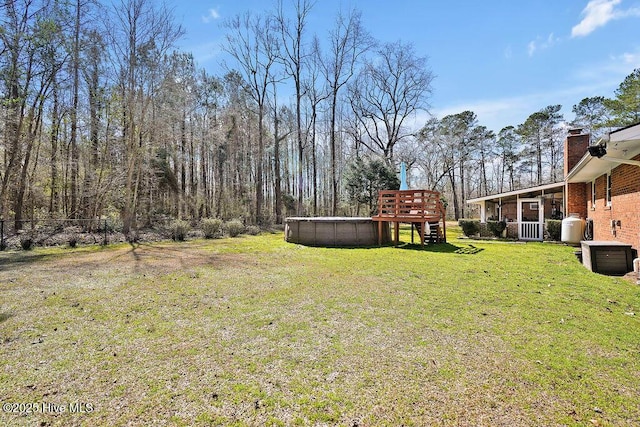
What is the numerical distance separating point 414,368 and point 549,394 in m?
0.97

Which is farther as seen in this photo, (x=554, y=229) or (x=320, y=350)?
(x=554, y=229)

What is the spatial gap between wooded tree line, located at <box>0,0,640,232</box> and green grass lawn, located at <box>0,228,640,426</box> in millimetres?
9675

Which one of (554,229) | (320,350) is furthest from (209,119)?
(320,350)

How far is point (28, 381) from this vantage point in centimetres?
247

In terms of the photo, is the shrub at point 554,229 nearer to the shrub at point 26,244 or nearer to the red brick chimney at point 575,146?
the red brick chimney at point 575,146

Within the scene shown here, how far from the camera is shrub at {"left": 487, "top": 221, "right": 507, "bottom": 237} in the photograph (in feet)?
48.6

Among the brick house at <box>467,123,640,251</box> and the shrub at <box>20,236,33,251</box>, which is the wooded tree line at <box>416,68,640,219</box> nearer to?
the brick house at <box>467,123,640,251</box>

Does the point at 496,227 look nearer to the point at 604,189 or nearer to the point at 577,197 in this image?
the point at 577,197

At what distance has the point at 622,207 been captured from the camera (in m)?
7.33

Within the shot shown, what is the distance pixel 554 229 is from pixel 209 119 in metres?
23.7

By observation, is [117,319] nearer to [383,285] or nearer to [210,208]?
[383,285]

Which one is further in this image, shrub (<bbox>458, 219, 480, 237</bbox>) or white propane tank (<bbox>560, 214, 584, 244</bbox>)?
shrub (<bbox>458, 219, 480, 237</bbox>)

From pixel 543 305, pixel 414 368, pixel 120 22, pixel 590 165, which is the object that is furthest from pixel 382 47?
pixel 414 368

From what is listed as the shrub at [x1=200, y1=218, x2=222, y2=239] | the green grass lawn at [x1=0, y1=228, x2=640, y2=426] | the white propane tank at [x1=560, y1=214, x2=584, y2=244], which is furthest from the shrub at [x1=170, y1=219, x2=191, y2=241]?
the white propane tank at [x1=560, y1=214, x2=584, y2=244]
